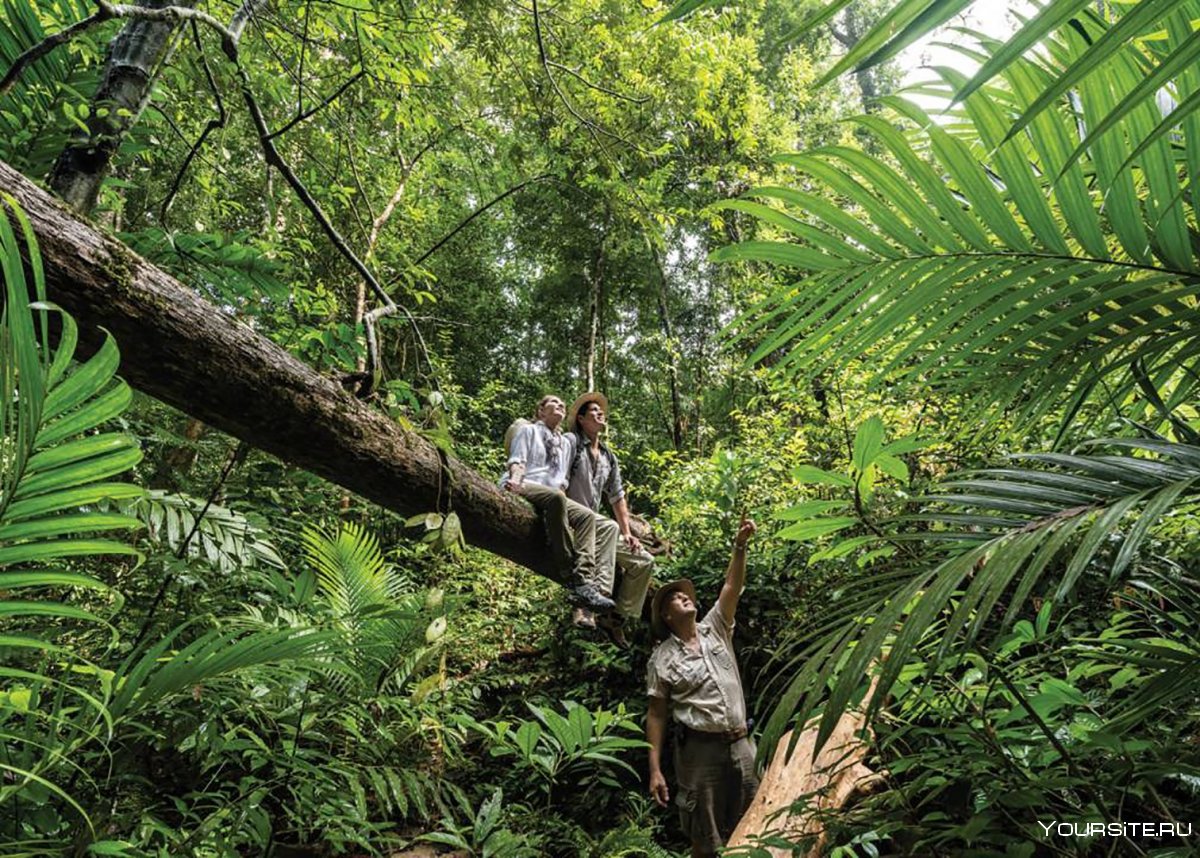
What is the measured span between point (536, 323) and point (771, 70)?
263 inches

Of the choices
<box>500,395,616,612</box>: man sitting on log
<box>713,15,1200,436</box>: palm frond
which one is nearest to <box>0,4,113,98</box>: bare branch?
<box>713,15,1200,436</box>: palm frond

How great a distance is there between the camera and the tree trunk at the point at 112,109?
1763 millimetres

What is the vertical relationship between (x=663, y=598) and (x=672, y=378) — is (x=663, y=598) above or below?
below

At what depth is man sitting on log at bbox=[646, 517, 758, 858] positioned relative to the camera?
305 centimetres

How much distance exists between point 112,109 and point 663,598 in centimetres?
314

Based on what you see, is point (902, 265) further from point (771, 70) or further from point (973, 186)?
point (771, 70)

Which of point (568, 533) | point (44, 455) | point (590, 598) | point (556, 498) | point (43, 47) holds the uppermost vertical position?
point (43, 47)

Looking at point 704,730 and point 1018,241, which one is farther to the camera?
point 704,730

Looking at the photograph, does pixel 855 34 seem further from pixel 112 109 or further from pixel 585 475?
pixel 112 109

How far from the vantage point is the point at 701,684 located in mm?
3150

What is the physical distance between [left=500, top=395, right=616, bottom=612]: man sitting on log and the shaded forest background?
833 mm

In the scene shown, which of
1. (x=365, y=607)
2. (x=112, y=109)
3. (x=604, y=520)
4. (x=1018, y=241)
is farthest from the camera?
(x=604, y=520)

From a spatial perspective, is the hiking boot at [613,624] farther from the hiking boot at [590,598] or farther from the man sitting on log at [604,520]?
the hiking boot at [590,598]

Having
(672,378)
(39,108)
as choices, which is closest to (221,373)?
(39,108)
